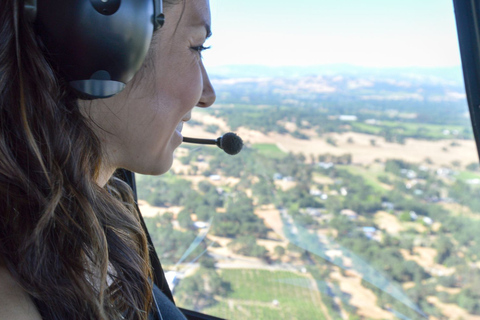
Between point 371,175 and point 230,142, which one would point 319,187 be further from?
point 230,142

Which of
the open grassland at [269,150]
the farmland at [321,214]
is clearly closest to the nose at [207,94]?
the farmland at [321,214]

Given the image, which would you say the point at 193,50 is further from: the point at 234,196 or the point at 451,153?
the point at 451,153

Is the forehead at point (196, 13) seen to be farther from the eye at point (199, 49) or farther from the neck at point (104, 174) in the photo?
the neck at point (104, 174)

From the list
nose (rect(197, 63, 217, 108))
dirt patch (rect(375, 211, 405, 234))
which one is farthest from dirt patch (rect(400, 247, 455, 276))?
nose (rect(197, 63, 217, 108))

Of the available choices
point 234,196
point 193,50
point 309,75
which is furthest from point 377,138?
point 193,50

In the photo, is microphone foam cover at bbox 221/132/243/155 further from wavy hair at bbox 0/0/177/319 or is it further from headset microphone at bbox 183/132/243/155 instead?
wavy hair at bbox 0/0/177/319

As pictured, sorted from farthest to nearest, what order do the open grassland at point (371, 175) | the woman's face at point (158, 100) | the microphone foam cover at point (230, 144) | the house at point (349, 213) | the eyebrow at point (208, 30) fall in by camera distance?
the house at point (349, 213)
the open grassland at point (371, 175)
the microphone foam cover at point (230, 144)
the eyebrow at point (208, 30)
the woman's face at point (158, 100)
